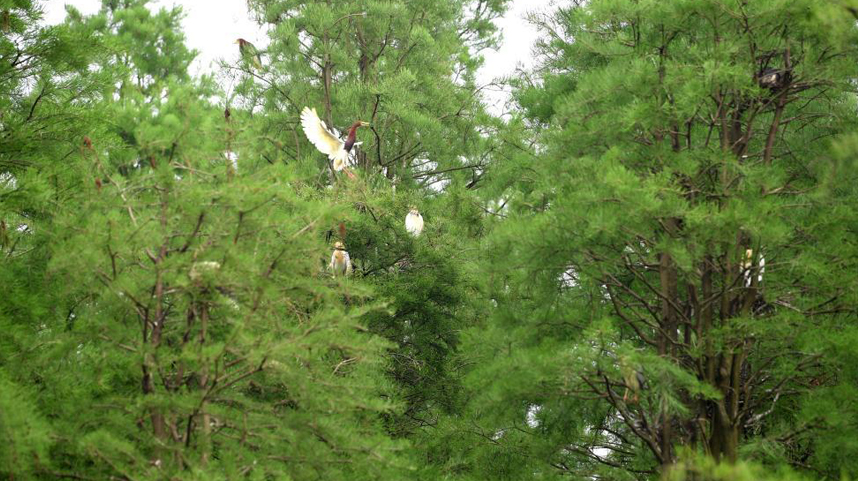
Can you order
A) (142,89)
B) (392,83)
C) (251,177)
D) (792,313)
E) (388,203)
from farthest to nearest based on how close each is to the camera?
(142,89), (392,83), (388,203), (792,313), (251,177)

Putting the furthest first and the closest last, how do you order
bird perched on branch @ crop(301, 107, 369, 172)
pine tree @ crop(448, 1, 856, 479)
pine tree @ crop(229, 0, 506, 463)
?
pine tree @ crop(229, 0, 506, 463) < bird perched on branch @ crop(301, 107, 369, 172) < pine tree @ crop(448, 1, 856, 479)

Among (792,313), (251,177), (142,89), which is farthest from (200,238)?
(142,89)

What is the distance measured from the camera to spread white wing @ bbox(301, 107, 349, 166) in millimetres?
12125

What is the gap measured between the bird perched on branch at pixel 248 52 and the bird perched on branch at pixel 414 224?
4015mm

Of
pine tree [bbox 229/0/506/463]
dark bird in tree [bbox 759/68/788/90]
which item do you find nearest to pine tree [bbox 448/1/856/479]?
dark bird in tree [bbox 759/68/788/90]

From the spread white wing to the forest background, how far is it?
0.99 feet

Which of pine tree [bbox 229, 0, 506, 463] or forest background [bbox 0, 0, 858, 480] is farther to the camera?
pine tree [bbox 229, 0, 506, 463]

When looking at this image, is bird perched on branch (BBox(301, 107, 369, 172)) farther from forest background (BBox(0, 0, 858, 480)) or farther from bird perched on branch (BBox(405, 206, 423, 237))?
bird perched on branch (BBox(405, 206, 423, 237))

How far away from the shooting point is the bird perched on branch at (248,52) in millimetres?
15789

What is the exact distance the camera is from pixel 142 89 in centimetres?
1975

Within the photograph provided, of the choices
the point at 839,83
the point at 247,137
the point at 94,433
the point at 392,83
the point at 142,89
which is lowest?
the point at 94,433

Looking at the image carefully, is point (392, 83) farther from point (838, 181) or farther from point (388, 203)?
point (838, 181)

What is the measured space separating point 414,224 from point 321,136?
1.52m

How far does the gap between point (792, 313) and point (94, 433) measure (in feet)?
15.6
